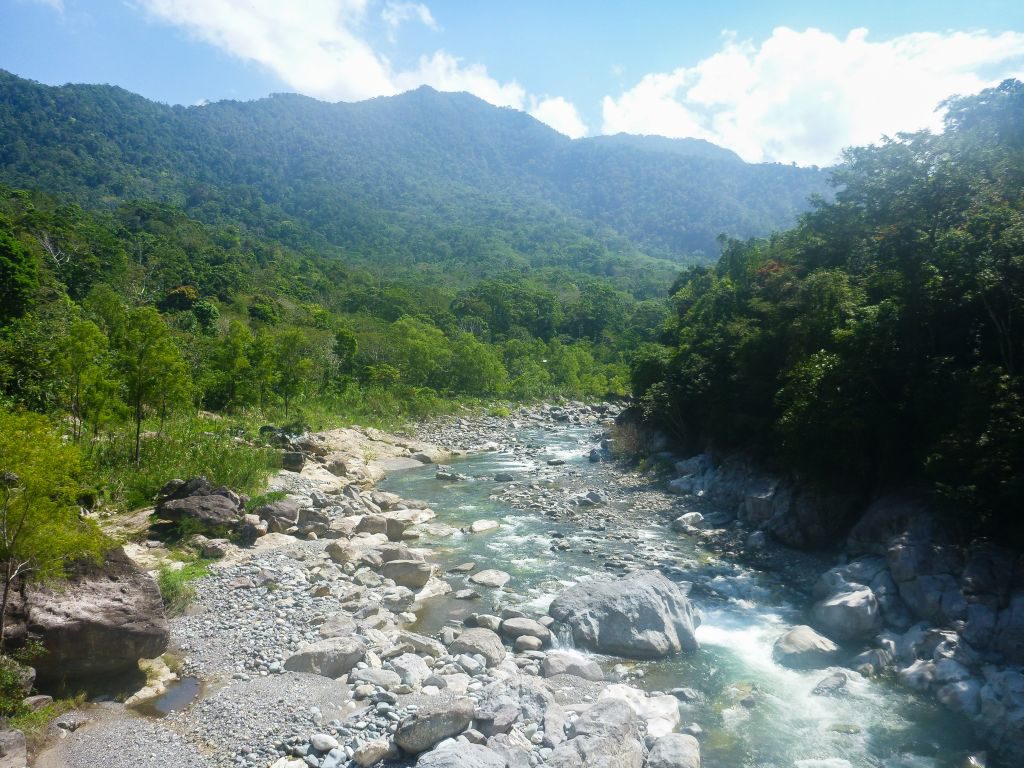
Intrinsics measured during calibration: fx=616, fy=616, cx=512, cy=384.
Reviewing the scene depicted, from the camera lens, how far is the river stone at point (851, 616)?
12.3m

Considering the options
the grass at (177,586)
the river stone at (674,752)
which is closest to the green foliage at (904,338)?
the river stone at (674,752)

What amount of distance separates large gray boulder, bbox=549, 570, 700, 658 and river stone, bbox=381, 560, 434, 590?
356cm

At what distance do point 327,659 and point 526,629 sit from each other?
3995 millimetres

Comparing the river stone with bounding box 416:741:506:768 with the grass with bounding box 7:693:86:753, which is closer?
the river stone with bounding box 416:741:506:768

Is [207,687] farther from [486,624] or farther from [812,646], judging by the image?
[812,646]

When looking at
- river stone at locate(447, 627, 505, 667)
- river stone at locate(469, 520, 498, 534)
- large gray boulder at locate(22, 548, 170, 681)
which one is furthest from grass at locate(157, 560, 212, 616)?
river stone at locate(469, 520, 498, 534)

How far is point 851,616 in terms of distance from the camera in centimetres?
1243

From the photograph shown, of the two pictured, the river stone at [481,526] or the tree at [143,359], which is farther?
the river stone at [481,526]

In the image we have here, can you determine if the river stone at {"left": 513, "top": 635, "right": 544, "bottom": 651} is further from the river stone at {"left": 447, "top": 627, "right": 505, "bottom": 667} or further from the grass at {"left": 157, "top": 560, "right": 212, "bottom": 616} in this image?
the grass at {"left": 157, "top": 560, "right": 212, "bottom": 616}

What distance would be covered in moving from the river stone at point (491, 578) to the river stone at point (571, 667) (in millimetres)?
4142

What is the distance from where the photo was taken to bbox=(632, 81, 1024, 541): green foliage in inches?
500

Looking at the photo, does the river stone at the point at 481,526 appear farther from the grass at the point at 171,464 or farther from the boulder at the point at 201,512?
the grass at the point at 171,464

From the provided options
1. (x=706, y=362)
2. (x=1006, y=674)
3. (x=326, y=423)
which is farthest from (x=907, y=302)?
(x=326, y=423)

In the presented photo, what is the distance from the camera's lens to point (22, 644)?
8562 millimetres
